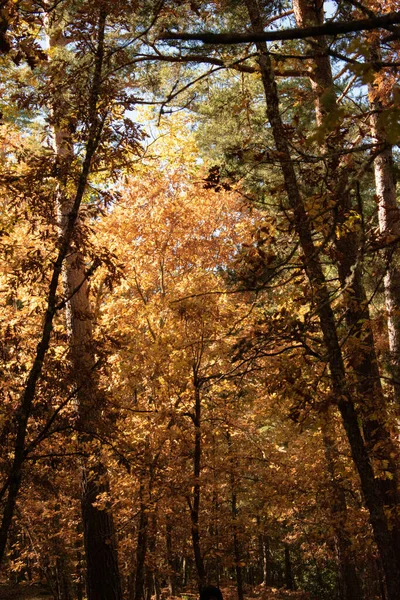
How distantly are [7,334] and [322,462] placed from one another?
8.90 m

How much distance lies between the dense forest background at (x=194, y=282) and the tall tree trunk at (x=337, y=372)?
22 millimetres

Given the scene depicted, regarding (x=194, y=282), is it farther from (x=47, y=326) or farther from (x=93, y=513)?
(x=47, y=326)

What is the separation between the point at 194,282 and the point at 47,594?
51.3ft

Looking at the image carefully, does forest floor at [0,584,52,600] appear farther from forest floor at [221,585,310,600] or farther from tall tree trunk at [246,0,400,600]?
tall tree trunk at [246,0,400,600]

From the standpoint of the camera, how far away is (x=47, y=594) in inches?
766

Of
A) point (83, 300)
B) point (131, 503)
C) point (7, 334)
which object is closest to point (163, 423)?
point (131, 503)

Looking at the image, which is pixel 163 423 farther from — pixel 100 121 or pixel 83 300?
pixel 100 121

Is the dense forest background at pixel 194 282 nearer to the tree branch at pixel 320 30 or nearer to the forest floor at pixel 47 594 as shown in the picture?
the tree branch at pixel 320 30

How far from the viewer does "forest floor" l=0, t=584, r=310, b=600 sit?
1883 centimetres

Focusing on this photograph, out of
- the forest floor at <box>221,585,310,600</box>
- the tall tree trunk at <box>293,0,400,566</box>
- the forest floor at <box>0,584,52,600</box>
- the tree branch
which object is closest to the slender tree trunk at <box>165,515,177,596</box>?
the forest floor at <box>221,585,310,600</box>

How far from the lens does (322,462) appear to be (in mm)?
12086

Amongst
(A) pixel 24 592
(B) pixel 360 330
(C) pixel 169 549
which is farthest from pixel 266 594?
(B) pixel 360 330

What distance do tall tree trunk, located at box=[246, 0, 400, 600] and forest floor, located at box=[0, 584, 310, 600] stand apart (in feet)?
52.6

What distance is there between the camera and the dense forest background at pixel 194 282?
13.6ft
